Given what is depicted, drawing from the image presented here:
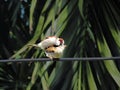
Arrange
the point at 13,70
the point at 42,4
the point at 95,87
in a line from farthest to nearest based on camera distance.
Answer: the point at 13,70
the point at 42,4
the point at 95,87

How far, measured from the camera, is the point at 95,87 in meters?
1.99

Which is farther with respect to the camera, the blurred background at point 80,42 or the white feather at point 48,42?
the blurred background at point 80,42

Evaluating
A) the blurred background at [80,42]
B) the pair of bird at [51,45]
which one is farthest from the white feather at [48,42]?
the blurred background at [80,42]

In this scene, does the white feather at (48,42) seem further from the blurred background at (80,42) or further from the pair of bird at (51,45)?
the blurred background at (80,42)

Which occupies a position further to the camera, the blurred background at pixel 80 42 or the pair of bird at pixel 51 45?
the blurred background at pixel 80 42

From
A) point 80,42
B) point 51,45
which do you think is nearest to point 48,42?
point 51,45

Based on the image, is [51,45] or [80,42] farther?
[80,42]

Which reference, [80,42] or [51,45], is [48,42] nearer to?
[51,45]

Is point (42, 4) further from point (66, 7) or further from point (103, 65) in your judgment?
point (103, 65)

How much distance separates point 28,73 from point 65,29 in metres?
0.55

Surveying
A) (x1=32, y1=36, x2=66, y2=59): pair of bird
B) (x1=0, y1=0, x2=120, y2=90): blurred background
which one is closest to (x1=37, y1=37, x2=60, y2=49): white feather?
(x1=32, y1=36, x2=66, y2=59): pair of bird

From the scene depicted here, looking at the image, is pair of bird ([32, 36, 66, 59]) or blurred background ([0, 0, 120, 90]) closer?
pair of bird ([32, 36, 66, 59])

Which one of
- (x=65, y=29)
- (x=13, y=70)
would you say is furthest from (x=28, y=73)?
(x=65, y=29)

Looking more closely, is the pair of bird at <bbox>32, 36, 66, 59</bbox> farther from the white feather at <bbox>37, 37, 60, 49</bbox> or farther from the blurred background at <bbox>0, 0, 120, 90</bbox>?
the blurred background at <bbox>0, 0, 120, 90</bbox>
